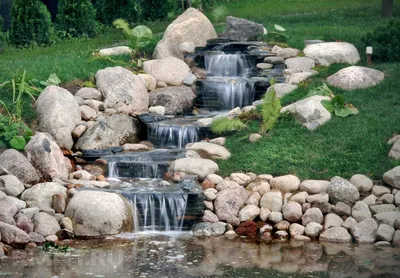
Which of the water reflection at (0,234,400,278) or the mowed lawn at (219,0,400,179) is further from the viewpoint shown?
the mowed lawn at (219,0,400,179)

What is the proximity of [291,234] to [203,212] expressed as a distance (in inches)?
57.4

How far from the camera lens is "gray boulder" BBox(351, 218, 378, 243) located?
14195 mm

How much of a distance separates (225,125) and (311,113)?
1.58 m

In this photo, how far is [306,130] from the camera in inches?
669

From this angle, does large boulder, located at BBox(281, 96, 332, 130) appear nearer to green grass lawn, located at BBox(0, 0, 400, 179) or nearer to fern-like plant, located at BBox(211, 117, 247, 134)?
green grass lawn, located at BBox(0, 0, 400, 179)

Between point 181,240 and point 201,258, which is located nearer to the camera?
point 201,258

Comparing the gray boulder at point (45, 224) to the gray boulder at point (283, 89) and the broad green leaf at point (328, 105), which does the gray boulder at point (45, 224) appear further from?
the gray boulder at point (283, 89)

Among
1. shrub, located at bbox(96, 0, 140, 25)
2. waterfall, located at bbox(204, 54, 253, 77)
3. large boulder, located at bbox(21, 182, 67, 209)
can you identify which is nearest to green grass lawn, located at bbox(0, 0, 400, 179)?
waterfall, located at bbox(204, 54, 253, 77)

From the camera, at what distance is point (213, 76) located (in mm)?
21109

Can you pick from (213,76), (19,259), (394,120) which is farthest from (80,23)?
(19,259)

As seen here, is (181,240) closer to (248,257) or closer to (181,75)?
(248,257)

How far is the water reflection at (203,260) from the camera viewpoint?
12508 mm

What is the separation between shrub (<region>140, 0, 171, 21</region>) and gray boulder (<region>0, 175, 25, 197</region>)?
13.5 metres

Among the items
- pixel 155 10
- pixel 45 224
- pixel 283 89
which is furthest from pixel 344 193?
pixel 155 10
